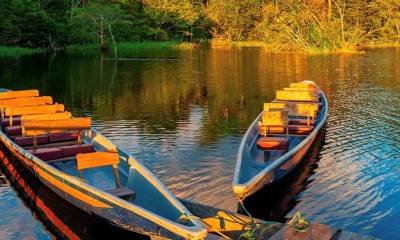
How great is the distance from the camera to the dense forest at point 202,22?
76625mm

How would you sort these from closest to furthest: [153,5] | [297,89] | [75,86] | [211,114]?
[297,89]
[211,114]
[75,86]
[153,5]

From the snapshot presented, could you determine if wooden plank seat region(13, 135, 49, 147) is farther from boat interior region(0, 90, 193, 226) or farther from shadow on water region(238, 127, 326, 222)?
shadow on water region(238, 127, 326, 222)

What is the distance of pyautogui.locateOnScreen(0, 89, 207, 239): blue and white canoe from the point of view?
37.2 feet

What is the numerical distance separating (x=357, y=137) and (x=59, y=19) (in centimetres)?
7404

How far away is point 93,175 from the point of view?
51.4 ft

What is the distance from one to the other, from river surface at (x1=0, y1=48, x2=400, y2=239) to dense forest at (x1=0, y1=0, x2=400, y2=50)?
65.3 feet

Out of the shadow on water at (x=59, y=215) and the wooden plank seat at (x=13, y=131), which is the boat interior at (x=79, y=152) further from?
the shadow on water at (x=59, y=215)

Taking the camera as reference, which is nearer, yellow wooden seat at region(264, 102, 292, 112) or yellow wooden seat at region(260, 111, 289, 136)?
yellow wooden seat at region(260, 111, 289, 136)

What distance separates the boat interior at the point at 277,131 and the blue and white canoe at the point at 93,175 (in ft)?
8.86

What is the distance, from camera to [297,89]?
2717 cm

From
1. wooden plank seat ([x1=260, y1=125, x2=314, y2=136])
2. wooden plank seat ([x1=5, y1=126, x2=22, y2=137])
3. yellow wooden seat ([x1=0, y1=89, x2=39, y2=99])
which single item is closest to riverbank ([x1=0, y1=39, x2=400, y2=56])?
yellow wooden seat ([x1=0, y1=89, x2=39, y2=99])

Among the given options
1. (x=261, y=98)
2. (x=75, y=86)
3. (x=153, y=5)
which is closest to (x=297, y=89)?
(x=261, y=98)

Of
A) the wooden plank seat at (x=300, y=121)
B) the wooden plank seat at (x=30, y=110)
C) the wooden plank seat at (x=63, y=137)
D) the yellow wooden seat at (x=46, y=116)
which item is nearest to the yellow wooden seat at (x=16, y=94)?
the wooden plank seat at (x=30, y=110)

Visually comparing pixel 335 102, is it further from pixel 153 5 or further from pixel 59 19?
pixel 153 5
